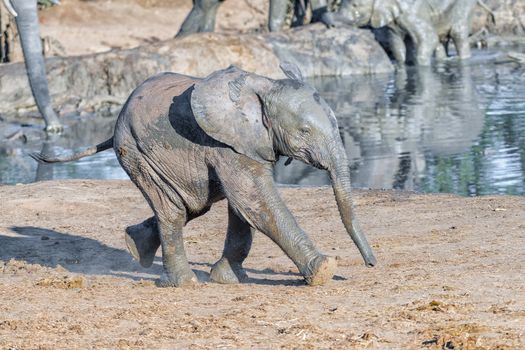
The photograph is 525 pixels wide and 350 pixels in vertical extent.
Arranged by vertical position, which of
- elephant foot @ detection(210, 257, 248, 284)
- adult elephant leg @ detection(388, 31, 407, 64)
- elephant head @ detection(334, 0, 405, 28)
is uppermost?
elephant foot @ detection(210, 257, 248, 284)

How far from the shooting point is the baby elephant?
7184 mm

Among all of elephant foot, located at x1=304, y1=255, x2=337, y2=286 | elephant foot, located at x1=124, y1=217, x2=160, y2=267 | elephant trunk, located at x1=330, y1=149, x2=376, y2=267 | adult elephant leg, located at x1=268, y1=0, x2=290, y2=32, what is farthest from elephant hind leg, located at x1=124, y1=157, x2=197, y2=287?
adult elephant leg, located at x1=268, y1=0, x2=290, y2=32

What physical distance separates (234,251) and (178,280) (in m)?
0.39

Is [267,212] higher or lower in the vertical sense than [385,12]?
higher

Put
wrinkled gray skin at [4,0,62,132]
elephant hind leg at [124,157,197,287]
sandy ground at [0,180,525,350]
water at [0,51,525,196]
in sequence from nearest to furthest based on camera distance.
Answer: sandy ground at [0,180,525,350] < elephant hind leg at [124,157,197,287] < water at [0,51,525,196] < wrinkled gray skin at [4,0,62,132]

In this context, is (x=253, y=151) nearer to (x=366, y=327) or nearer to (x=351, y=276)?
(x=351, y=276)

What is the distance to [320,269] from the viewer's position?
7262 millimetres

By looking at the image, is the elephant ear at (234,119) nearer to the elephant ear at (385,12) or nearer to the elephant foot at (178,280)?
the elephant foot at (178,280)

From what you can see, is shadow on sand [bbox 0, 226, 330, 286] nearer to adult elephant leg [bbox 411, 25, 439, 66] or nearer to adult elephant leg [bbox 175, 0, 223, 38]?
adult elephant leg [bbox 411, 25, 439, 66]

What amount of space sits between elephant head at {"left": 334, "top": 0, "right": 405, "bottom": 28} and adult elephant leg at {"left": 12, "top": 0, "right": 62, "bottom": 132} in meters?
8.26

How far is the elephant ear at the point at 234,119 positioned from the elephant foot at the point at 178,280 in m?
1.02

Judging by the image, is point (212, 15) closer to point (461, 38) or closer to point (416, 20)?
point (416, 20)

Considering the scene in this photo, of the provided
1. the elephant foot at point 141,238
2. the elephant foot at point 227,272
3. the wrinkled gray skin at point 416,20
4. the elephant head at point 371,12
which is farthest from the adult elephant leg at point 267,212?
the elephant head at point 371,12

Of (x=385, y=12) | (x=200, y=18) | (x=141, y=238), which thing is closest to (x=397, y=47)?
(x=385, y=12)
